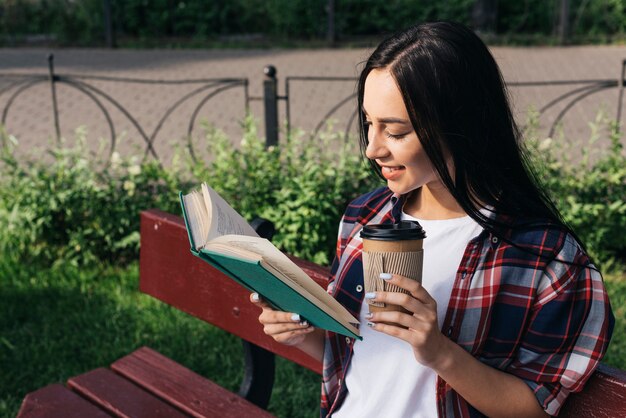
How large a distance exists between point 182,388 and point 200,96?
23.8ft

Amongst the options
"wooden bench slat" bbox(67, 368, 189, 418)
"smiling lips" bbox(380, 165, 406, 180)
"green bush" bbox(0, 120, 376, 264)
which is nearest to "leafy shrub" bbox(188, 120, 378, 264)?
"green bush" bbox(0, 120, 376, 264)

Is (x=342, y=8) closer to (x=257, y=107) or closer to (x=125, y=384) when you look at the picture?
(x=257, y=107)

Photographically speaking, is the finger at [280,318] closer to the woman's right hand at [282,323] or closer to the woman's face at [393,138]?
the woman's right hand at [282,323]

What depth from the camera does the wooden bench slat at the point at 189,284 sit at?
2326 millimetres

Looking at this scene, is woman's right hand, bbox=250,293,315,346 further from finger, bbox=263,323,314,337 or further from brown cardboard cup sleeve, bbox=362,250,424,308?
brown cardboard cup sleeve, bbox=362,250,424,308

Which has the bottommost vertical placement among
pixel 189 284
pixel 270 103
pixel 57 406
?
pixel 57 406

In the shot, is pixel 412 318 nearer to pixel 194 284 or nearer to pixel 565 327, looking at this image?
pixel 565 327

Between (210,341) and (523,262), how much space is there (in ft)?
7.54

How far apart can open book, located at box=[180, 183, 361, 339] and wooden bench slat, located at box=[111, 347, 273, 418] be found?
2.65 feet

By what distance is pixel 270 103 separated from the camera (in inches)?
174

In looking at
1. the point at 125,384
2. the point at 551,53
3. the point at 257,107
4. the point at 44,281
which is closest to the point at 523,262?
the point at 125,384

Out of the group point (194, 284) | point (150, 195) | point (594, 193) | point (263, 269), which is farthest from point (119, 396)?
point (594, 193)

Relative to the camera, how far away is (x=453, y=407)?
150 cm

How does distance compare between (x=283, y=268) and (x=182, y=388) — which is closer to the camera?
(x=283, y=268)
